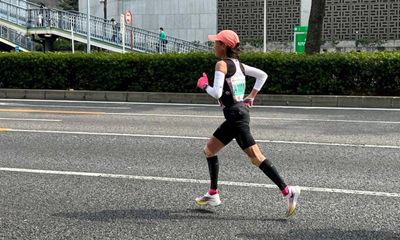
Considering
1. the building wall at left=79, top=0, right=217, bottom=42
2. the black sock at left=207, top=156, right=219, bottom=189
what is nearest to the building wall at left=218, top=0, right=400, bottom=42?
the building wall at left=79, top=0, right=217, bottom=42

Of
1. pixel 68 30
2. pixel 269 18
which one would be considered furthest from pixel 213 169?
pixel 269 18

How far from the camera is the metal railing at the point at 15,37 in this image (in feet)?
111

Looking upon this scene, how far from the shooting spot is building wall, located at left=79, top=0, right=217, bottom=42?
39250 mm

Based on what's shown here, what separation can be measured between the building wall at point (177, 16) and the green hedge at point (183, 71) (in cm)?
2124

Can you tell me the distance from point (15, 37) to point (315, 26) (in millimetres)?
23499

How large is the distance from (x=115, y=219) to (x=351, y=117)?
29.4ft

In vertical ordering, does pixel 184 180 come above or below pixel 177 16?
below

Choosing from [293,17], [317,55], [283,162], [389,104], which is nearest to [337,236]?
[283,162]

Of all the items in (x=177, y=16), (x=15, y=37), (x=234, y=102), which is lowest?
(x=234, y=102)

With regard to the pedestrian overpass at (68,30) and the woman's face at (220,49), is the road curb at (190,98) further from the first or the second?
the pedestrian overpass at (68,30)

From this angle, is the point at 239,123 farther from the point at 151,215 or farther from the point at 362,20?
the point at 362,20

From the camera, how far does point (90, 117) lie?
Result: 12.5 meters

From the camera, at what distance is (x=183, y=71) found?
17469mm

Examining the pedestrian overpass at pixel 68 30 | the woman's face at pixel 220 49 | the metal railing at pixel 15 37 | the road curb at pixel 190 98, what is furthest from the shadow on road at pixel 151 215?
the metal railing at pixel 15 37
